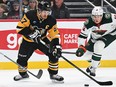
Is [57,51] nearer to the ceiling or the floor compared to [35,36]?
nearer to the floor

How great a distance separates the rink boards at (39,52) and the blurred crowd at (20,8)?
0.22 m

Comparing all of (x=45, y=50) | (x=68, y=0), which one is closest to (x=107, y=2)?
(x=68, y=0)

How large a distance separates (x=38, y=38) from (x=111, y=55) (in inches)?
69.2

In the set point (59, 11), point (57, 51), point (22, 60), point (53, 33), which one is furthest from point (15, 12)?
point (57, 51)

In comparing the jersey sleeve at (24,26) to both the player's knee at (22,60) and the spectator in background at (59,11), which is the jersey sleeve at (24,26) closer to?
the player's knee at (22,60)

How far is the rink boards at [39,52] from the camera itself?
225 inches

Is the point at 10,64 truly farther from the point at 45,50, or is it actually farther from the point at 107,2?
the point at 107,2

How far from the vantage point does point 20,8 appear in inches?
234

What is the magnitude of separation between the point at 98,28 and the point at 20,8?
1460mm

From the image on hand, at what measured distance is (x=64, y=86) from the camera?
4.52 m

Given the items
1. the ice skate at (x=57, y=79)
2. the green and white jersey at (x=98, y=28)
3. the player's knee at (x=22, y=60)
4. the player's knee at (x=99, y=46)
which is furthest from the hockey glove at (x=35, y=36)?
the player's knee at (x=99, y=46)

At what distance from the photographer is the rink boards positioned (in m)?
5.72

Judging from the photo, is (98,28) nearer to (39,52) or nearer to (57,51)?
(57,51)

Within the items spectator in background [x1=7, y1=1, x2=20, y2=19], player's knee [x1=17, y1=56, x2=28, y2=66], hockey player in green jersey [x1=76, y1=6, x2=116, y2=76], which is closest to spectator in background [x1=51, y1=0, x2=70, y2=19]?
spectator in background [x1=7, y1=1, x2=20, y2=19]
